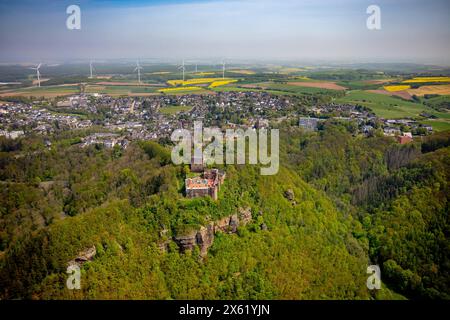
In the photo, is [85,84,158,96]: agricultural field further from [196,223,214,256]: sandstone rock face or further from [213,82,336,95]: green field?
[196,223,214,256]: sandstone rock face

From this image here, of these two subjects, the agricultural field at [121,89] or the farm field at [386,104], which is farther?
the agricultural field at [121,89]

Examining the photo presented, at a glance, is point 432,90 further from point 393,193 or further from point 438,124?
point 393,193

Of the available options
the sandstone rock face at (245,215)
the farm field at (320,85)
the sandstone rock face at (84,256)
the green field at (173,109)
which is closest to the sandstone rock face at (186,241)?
the sandstone rock face at (245,215)

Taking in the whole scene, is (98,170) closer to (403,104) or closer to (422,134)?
(422,134)

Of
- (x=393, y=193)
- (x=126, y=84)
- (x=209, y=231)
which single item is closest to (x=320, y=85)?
(x=126, y=84)

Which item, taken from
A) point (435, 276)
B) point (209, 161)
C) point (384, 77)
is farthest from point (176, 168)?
point (384, 77)

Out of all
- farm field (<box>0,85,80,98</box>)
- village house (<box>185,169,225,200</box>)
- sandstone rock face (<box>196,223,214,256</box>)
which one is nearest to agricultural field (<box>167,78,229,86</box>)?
farm field (<box>0,85,80,98</box>)

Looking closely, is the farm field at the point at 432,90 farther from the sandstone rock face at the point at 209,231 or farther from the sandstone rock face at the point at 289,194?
the sandstone rock face at the point at 209,231
